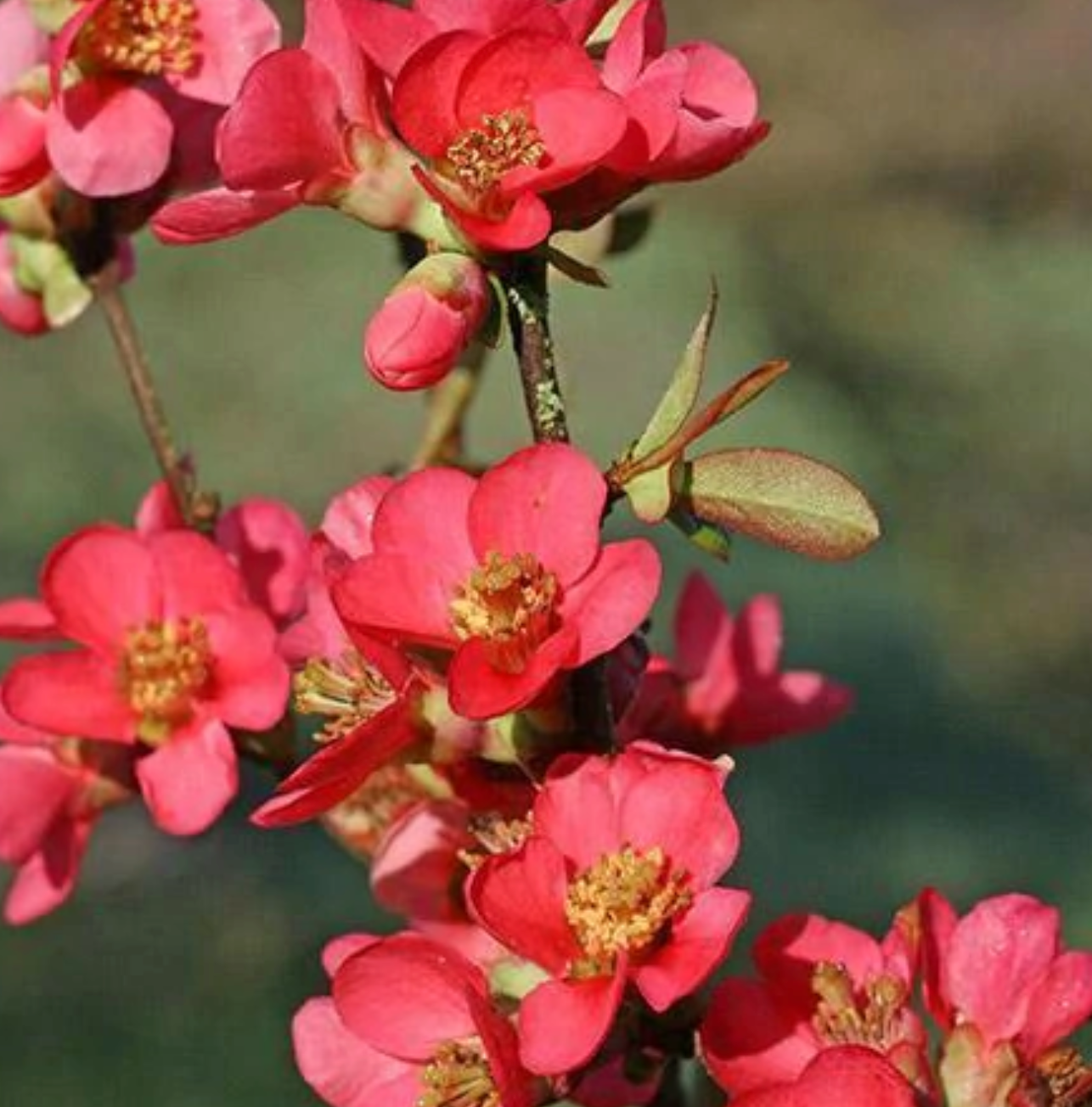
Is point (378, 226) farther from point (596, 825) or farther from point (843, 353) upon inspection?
point (843, 353)

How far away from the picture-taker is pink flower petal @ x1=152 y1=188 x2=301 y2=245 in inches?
31.4

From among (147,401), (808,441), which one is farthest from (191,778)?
(808,441)

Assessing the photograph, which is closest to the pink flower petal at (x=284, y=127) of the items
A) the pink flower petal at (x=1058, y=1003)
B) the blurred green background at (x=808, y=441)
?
the pink flower petal at (x=1058, y=1003)

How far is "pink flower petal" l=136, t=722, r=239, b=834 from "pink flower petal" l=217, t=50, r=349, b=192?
229mm

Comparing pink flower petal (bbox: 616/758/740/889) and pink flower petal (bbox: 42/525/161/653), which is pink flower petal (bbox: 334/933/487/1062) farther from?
pink flower petal (bbox: 42/525/161/653)

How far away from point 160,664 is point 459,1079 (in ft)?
0.73

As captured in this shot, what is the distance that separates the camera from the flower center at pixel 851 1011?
2.62 ft

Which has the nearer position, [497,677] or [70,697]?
[497,677]

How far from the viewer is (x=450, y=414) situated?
1091mm

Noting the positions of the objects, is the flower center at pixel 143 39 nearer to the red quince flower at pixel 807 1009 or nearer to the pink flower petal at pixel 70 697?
the pink flower petal at pixel 70 697

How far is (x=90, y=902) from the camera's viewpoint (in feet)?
10.8

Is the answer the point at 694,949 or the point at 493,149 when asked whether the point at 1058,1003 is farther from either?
the point at 493,149

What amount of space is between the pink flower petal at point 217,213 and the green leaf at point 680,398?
122mm

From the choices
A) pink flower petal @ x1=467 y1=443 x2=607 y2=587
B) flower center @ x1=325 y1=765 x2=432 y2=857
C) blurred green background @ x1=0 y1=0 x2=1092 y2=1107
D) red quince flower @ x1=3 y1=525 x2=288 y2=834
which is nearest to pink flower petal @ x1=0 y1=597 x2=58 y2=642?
red quince flower @ x1=3 y1=525 x2=288 y2=834
